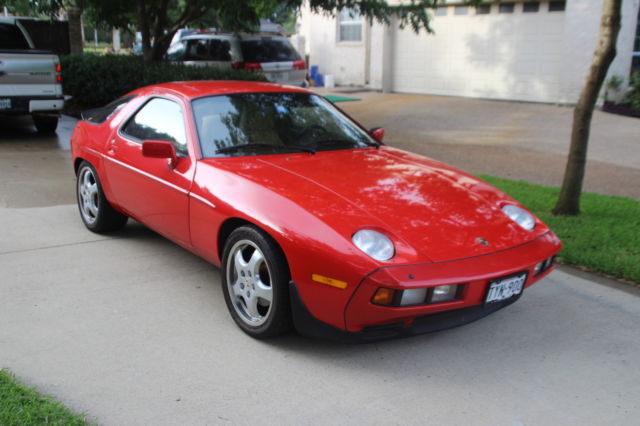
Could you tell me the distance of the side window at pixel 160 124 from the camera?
4508 mm

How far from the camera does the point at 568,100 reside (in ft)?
48.1

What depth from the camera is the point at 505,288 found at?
3416mm

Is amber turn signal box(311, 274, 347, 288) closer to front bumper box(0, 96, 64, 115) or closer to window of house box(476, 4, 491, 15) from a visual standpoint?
front bumper box(0, 96, 64, 115)

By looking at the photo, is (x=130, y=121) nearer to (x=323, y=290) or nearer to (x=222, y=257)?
(x=222, y=257)

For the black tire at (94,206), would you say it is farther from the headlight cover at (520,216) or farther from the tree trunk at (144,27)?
the tree trunk at (144,27)

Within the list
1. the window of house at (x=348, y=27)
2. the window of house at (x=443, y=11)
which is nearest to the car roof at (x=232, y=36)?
the window of house at (x=443, y=11)

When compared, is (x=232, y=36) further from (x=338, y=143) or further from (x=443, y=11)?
(x=338, y=143)

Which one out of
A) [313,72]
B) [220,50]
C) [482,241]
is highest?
[220,50]

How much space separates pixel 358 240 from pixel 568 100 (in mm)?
13008

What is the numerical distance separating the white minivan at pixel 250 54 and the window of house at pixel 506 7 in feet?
17.8

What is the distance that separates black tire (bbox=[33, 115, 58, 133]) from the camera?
36.6ft

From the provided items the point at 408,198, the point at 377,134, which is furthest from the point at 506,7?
the point at 408,198

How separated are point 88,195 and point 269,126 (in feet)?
6.68

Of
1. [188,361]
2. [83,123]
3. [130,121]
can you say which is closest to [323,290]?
[188,361]
